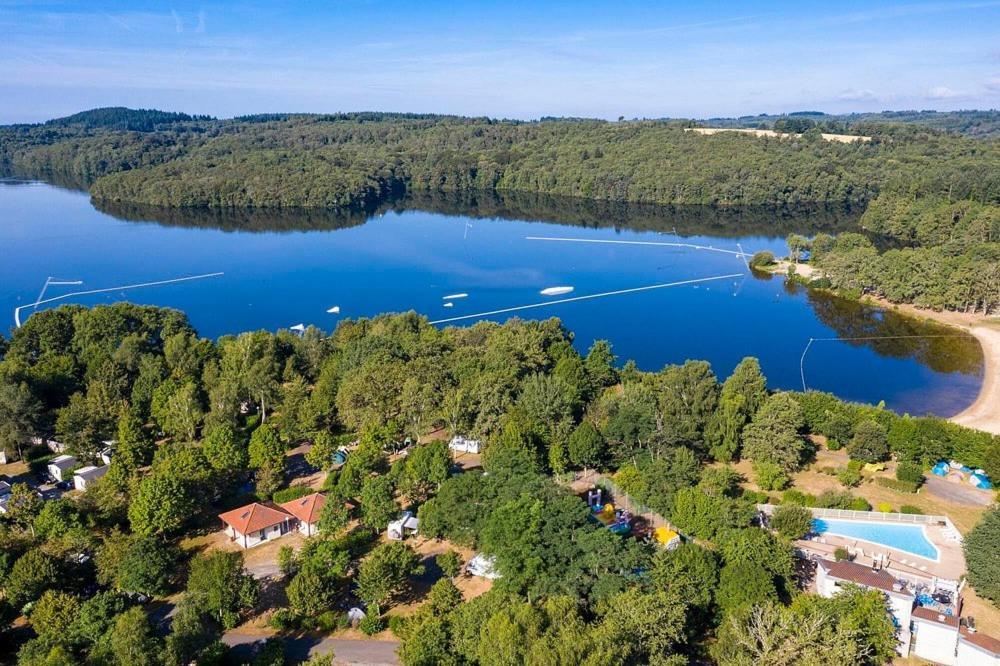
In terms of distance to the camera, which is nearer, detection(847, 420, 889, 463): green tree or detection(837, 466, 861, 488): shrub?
detection(837, 466, 861, 488): shrub

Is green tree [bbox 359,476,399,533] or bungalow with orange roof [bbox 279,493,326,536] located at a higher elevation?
green tree [bbox 359,476,399,533]

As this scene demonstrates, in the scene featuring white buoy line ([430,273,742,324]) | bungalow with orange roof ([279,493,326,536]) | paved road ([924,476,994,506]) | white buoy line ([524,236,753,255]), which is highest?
white buoy line ([524,236,753,255])

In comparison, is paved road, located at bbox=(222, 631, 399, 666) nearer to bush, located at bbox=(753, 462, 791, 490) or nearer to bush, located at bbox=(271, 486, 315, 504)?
bush, located at bbox=(271, 486, 315, 504)

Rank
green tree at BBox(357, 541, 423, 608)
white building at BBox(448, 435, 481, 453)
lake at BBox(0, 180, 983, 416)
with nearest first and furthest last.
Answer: green tree at BBox(357, 541, 423, 608)
white building at BBox(448, 435, 481, 453)
lake at BBox(0, 180, 983, 416)

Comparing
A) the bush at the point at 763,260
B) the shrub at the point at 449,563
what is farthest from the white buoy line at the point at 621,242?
the shrub at the point at 449,563

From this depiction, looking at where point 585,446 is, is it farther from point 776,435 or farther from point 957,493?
point 957,493

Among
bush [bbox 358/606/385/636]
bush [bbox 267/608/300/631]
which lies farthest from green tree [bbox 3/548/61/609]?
A: bush [bbox 358/606/385/636]

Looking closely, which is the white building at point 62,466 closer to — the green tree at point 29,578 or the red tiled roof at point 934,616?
the green tree at point 29,578

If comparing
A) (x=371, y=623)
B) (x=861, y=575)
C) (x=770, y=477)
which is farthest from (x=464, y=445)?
(x=861, y=575)
